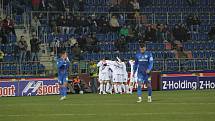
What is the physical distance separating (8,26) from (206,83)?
1278cm

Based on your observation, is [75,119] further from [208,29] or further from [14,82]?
[208,29]

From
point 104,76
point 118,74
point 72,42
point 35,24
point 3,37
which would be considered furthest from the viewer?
point 35,24

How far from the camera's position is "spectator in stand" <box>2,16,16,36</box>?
38.3 m

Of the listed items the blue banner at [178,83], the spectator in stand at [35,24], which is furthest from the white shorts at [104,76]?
the spectator in stand at [35,24]

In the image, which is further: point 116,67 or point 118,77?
point 116,67

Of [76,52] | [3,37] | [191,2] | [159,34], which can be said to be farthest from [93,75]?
[191,2]

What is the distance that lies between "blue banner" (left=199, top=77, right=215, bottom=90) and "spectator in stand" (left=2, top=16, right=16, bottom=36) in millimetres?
12168

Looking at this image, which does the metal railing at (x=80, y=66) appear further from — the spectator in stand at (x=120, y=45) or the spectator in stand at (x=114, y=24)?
the spectator in stand at (x=114, y=24)

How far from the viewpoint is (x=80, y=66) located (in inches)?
1469

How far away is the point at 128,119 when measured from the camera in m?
16.3

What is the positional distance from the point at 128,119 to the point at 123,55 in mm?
24328

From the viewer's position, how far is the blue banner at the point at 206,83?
1500 inches

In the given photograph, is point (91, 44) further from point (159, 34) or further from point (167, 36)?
point (167, 36)

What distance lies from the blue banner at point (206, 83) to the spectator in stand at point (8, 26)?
12.2 m
